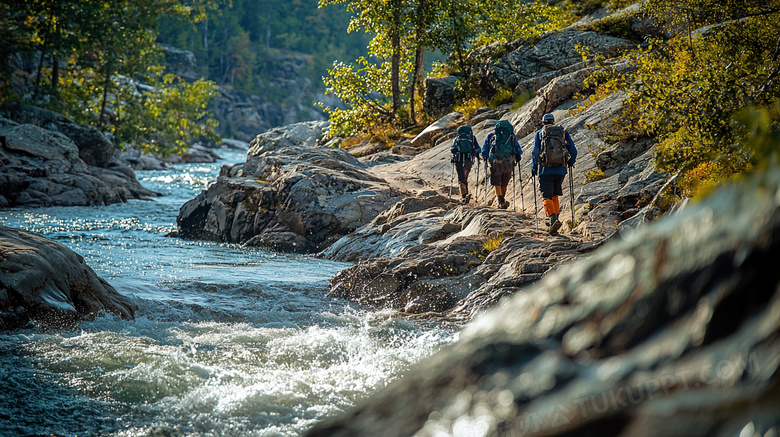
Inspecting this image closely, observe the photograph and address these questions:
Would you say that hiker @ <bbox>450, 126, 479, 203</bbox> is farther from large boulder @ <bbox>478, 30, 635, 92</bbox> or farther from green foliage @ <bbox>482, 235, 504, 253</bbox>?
large boulder @ <bbox>478, 30, 635, 92</bbox>

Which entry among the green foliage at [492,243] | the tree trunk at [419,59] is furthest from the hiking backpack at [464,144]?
the tree trunk at [419,59]

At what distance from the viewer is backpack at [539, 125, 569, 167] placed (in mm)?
11492

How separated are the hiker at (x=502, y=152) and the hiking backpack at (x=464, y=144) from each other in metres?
1.64

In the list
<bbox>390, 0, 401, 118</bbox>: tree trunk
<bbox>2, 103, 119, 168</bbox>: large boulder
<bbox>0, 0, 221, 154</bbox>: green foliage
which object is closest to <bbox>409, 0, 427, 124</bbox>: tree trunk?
<bbox>390, 0, 401, 118</bbox>: tree trunk

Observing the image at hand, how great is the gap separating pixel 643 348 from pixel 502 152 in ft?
42.3

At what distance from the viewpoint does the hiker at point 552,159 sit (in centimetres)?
1152

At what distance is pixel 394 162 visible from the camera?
23422 mm

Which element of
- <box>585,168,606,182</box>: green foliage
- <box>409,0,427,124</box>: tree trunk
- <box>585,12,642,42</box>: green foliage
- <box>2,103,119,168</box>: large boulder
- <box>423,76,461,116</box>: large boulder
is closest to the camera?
<box>585,168,606,182</box>: green foliage

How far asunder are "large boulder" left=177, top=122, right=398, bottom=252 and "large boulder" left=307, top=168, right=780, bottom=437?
1441cm

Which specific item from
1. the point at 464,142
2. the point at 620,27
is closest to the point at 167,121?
the point at 620,27

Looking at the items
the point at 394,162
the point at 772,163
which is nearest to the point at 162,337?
the point at 772,163

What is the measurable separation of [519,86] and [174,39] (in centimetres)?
9118

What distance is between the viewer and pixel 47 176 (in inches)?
936

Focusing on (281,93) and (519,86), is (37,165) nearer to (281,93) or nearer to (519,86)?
(519,86)
